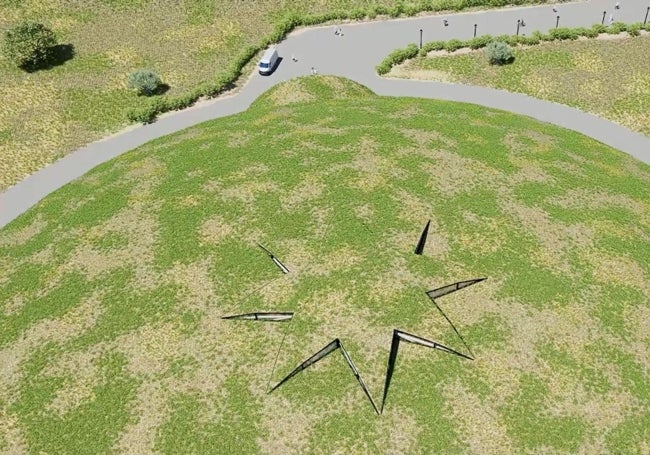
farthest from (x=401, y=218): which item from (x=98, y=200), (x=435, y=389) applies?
(x=98, y=200)

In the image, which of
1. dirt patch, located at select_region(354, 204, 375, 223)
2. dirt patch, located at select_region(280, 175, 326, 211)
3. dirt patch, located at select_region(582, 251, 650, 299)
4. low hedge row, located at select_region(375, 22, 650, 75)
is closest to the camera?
dirt patch, located at select_region(582, 251, 650, 299)

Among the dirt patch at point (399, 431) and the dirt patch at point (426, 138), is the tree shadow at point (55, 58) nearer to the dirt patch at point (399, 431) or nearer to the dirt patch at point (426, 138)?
the dirt patch at point (426, 138)

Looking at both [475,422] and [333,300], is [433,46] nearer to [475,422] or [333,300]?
[333,300]

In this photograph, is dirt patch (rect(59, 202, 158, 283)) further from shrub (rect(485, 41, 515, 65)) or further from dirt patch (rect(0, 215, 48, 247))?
shrub (rect(485, 41, 515, 65))

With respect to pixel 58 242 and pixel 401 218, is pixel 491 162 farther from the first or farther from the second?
pixel 58 242

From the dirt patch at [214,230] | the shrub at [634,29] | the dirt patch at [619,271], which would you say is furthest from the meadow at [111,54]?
the dirt patch at [619,271]

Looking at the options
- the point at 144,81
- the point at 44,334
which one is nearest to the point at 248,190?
the point at 44,334

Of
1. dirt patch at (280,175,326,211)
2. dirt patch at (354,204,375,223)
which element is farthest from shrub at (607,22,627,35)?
dirt patch at (354,204,375,223)
